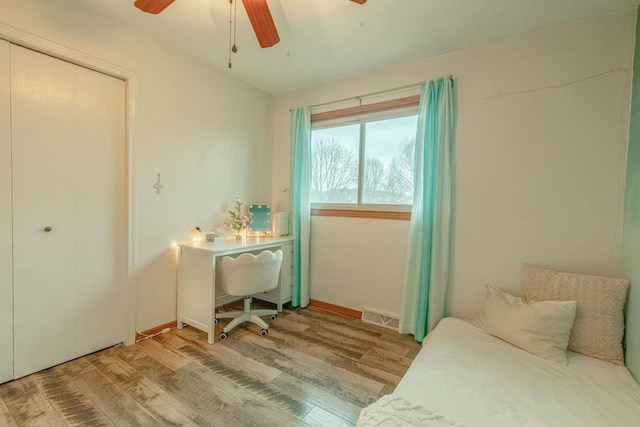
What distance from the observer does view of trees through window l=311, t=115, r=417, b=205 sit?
264cm

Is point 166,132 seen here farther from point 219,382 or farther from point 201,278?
point 219,382

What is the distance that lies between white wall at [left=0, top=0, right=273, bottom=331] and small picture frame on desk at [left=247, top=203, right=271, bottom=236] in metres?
0.24

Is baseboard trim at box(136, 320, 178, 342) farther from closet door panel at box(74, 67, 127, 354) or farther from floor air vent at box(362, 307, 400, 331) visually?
floor air vent at box(362, 307, 400, 331)

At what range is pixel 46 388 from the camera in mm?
1676

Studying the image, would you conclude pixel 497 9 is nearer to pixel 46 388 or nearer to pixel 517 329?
pixel 517 329

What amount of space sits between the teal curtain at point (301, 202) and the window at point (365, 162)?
0.41ft

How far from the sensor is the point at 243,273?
234cm

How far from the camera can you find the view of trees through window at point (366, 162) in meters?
2.64

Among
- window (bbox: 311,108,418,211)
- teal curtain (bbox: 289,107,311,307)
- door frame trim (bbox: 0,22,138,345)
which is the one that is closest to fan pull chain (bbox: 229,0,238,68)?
door frame trim (bbox: 0,22,138,345)

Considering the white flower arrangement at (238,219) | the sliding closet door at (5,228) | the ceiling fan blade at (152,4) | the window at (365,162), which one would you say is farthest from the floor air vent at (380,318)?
the ceiling fan blade at (152,4)

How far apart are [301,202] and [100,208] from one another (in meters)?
1.79

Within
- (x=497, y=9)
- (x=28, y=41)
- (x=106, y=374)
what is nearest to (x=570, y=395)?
(x=497, y=9)

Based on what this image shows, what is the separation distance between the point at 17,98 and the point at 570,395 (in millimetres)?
3491

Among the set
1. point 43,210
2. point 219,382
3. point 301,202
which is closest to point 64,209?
point 43,210
